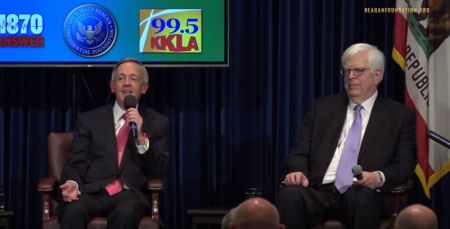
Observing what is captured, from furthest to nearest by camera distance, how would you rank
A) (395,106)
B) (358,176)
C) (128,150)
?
(128,150)
(395,106)
(358,176)

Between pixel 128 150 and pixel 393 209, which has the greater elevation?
pixel 128 150

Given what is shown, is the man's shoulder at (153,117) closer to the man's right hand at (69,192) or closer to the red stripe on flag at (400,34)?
the man's right hand at (69,192)

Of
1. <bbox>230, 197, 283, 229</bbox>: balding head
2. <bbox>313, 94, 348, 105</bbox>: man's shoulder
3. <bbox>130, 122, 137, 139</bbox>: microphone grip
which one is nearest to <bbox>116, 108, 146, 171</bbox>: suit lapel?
<bbox>130, 122, 137, 139</bbox>: microphone grip

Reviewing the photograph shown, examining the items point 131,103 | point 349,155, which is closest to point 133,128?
point 131,103

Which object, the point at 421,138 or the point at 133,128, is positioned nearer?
the point at 133,128

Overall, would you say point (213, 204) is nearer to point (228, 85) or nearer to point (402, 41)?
point (228, 85)

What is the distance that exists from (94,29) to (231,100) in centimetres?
99

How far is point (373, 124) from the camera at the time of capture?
4484 millimetres

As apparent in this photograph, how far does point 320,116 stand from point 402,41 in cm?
88

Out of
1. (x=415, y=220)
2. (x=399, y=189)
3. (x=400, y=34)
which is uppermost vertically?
(x=400, y=34)

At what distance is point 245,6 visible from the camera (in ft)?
17.8

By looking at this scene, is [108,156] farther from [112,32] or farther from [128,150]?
[112,32]

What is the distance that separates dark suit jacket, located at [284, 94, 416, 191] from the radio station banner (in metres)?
0.88

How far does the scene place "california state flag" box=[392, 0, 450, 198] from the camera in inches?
200
